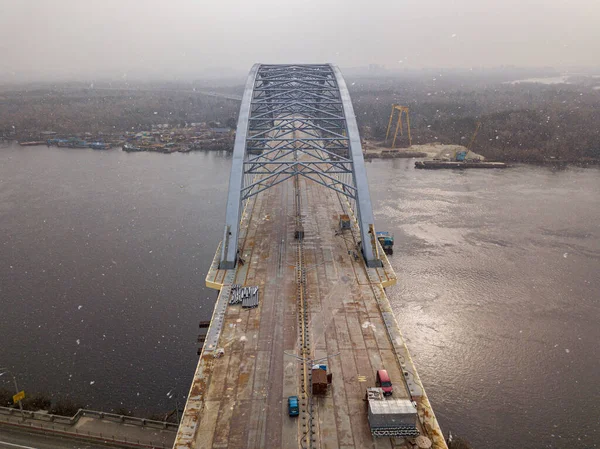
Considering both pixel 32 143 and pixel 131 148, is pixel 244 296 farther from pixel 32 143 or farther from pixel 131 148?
pixel 32 143

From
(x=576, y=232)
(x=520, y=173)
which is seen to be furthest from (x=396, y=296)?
(x=520, y=173)

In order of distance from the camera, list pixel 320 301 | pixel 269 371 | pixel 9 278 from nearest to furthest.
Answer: pixel 269 371
pixel 320 301
pixel 9 278

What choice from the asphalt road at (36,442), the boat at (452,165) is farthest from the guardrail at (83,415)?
the boat at (452,165)

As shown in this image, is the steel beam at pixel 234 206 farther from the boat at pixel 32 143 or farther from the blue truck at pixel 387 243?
the boat at pixel 32 143

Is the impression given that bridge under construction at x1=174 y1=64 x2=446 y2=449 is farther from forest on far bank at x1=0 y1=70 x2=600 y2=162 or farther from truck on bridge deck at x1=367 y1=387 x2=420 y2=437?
forest on far bank at x1=0 y1=70 x2=600 y2=162

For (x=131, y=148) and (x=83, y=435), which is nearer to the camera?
(x=83, y=435)

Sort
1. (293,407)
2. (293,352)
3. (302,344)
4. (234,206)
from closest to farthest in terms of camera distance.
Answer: (293,407) < (293,352) < (302,344) < (234,206)

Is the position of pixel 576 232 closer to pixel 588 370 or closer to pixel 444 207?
pixel 444 207

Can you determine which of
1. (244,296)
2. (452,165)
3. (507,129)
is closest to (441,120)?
(507,129)
